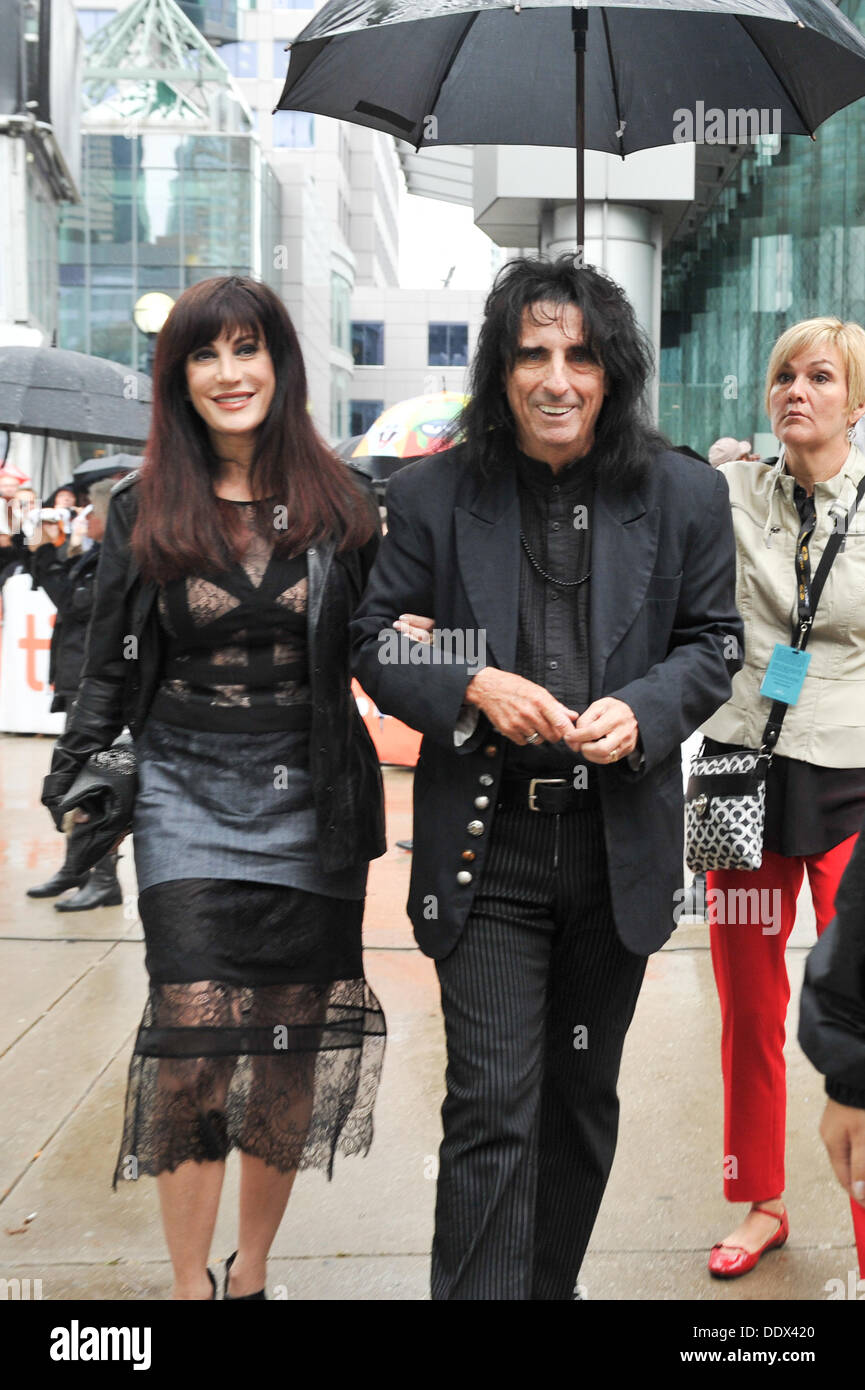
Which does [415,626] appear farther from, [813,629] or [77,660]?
[77,660]

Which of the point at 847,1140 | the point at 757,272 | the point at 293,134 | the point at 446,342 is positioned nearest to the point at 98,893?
the point at 847,1140

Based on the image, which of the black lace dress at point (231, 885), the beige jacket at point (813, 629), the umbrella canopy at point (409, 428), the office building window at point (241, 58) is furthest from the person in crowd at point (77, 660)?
the office building window at point (241, 58)

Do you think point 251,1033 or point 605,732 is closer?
point 605,732

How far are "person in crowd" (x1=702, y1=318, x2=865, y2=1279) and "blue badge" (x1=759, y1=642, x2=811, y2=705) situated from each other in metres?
0.03

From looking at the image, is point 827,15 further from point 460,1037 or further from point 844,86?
point 460,1037

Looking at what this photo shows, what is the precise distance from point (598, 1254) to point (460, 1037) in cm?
110

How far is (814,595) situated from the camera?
10.8ft

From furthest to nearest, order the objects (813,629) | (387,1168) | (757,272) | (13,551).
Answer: (757,272) < (13,551) < (387,1168) < (813,629)

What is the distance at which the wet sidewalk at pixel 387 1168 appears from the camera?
11.2 ft

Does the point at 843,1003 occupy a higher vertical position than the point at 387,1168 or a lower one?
higher

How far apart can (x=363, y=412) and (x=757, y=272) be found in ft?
191
